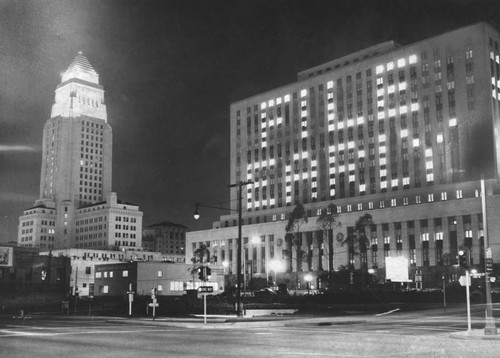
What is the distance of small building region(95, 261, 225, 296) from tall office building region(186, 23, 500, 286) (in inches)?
774

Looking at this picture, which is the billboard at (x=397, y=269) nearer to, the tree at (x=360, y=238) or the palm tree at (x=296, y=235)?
the tree at (x=360, y=238)

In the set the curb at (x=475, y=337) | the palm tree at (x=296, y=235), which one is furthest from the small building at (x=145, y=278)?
the curb at (x=475, y=337)

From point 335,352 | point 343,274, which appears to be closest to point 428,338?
point 335,352

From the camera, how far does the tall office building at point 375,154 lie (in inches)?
5123

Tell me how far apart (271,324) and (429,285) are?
8832 cm

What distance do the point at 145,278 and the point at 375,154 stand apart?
66.4m

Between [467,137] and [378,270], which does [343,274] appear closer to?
[378,270]

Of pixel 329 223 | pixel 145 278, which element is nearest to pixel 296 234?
pixel 329 223

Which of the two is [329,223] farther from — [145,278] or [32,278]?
[32,278]

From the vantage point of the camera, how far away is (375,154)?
502 ft

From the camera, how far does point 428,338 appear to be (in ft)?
92.8

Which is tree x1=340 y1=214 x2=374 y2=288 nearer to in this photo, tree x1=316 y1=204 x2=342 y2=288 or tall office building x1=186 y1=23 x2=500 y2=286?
tall office building x1=186 y1=23 x2=500 y2=286

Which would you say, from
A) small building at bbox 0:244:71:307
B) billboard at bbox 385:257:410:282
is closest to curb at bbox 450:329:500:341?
billboard at bbox 385:257:410:282

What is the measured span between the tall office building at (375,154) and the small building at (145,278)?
64.5 feet
